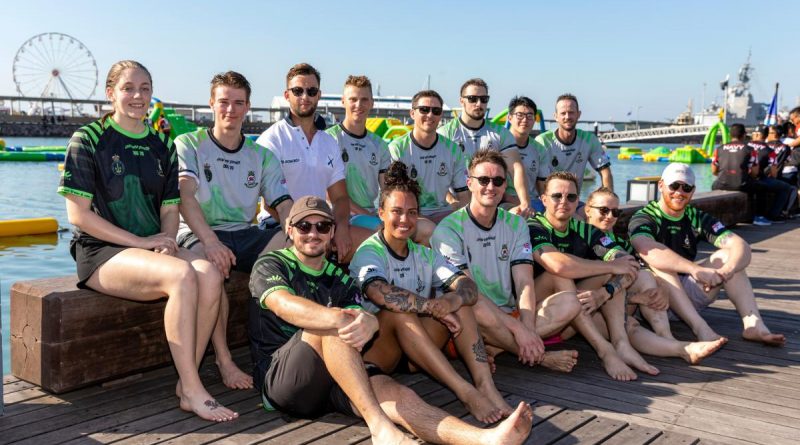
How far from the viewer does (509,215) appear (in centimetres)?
493

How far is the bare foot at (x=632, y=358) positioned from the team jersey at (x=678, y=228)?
110cm

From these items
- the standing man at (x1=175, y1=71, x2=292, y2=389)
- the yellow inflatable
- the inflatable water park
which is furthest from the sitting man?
the inflatable water park

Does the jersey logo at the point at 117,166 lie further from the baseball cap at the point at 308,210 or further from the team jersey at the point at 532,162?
the team jersey at the point at 532,162

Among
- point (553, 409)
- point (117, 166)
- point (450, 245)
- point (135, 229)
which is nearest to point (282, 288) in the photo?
point (135, 229)

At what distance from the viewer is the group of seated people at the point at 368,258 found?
3.62 metres

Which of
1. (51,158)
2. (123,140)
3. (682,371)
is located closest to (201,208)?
(123,140)

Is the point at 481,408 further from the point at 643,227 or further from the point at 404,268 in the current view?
the point at 643,227

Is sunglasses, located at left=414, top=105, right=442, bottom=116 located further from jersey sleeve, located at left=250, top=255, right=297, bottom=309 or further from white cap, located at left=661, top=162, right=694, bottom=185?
jersey sleeve, located at left=250, top=255, right=297, bottom=309

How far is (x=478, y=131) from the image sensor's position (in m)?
6.93

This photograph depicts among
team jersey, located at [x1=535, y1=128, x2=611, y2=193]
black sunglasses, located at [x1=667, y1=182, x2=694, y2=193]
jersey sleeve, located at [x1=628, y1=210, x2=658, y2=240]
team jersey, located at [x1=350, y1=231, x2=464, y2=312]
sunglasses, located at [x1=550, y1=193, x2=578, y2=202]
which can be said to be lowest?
team jersey, located at [x1=350, y1=231, x2=464, y2=312]

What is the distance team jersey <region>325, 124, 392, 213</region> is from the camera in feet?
19.9

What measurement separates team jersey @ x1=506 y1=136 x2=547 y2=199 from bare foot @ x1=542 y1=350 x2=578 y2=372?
2.67 m

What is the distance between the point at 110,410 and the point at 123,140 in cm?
146

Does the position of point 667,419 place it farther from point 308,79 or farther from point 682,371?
point 308,79
